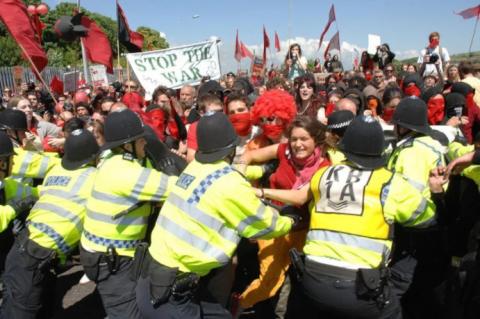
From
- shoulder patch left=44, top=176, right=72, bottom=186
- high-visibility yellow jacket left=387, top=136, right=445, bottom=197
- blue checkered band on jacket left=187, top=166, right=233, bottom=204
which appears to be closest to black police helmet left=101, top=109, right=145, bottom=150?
shoulder patch left=44, top=176, right=72, bottom=186

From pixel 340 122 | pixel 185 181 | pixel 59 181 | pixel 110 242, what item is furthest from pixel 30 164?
pixel 340 122

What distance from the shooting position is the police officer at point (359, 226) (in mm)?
2549

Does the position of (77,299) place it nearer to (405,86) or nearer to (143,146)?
(143,146)

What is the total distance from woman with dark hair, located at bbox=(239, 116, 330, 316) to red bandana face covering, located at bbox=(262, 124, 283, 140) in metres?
0.19

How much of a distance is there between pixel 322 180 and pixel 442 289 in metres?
1.89

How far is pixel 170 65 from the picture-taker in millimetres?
6824

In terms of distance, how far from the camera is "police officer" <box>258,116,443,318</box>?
255 centimetres

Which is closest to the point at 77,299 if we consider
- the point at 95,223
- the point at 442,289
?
the point at 95,223

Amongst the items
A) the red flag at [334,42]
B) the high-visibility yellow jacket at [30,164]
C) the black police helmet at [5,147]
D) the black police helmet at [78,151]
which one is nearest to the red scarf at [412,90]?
the black police helmet at [78,151]

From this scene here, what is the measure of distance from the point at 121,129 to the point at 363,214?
5.60 ft

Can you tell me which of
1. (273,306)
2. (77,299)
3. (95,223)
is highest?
(95,223)

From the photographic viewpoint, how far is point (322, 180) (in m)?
2.74

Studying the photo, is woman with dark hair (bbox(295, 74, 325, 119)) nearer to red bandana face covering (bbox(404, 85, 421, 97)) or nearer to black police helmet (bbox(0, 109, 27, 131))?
red bandana face covering (bbox(404, 85, 421, 97))

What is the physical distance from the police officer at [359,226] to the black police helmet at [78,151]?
1877 millimetres
